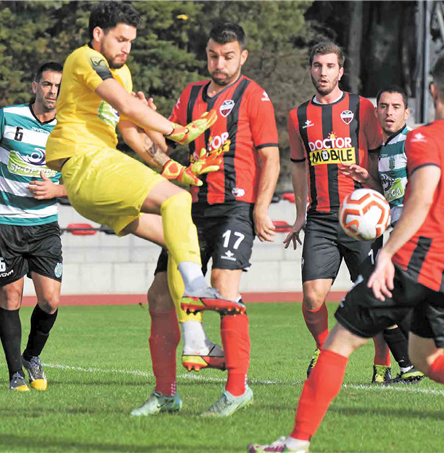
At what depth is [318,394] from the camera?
4898mm

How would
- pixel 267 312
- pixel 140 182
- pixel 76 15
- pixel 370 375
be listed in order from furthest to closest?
pixel 76 15 → pixel 267 312 → pixel 370 375 → pixel 140 182

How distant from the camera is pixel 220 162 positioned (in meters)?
6.74

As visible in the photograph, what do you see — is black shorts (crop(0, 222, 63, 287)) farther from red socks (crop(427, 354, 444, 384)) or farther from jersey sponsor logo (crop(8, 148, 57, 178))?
red socks (crop(427, 354, 444, 384))

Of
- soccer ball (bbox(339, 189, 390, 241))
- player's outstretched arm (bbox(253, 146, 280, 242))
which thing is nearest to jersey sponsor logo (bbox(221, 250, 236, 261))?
player's outstretched arm (bbox(253, 146, 280, 242))

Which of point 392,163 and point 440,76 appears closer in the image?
point 440,76

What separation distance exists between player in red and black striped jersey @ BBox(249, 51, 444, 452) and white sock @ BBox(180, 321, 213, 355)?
31.8 inches

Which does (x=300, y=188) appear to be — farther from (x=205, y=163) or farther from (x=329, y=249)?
(x=205, y=163)

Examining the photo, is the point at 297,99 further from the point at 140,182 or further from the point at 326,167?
the point at 140,182

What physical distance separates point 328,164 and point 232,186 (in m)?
1.73

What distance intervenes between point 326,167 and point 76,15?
81.0 feet

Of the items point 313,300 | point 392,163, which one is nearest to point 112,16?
point 313,300

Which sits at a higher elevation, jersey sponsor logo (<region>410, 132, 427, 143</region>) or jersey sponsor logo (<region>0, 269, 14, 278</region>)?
jersey sponsor logo (<region>410, 132, 427, 143</region>)

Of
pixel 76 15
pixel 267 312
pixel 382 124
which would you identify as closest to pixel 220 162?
pixel 382 124

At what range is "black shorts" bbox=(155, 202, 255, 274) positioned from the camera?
659 centimetres
